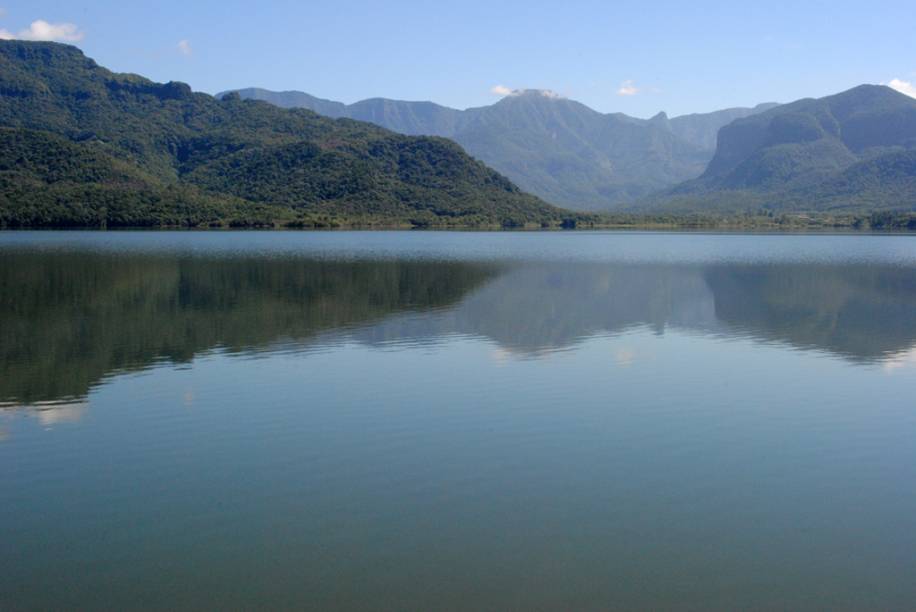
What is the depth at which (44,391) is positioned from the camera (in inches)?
869

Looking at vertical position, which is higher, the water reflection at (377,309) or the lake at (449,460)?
the water reflection at (377,309)

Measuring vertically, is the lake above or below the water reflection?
below

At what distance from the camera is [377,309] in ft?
133

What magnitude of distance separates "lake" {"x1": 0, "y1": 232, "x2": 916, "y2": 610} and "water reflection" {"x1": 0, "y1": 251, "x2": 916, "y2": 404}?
320 mm

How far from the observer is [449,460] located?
16266mm

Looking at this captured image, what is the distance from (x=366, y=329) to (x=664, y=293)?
2376cm

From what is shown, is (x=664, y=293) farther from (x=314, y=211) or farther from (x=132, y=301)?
(x=314, y=211)

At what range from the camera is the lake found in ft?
36.1

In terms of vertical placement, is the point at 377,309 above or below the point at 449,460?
above

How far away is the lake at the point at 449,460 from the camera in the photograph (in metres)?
11.0

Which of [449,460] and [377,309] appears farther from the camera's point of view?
[377,309]

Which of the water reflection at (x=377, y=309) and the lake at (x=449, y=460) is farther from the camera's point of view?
the water reflection at (x=377, y=309)

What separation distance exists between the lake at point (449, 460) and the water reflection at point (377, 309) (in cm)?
32

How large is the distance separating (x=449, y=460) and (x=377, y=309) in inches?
976
